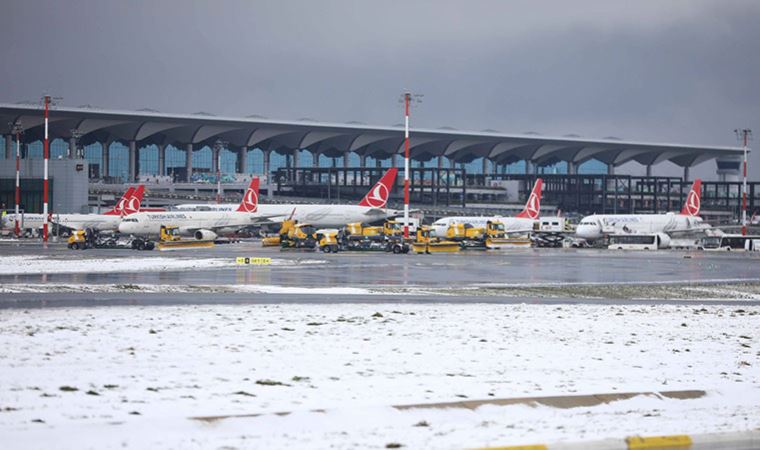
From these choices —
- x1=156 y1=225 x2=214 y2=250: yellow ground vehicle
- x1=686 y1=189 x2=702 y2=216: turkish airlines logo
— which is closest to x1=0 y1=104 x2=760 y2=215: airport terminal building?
x1=686 y1=189 x2=702 y2=216: turkish airlines logo

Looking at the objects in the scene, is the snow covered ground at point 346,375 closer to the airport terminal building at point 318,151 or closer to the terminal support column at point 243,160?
the airport terminal building at point 318,151

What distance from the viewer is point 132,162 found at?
15138 cm

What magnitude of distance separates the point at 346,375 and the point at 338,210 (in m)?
93.6

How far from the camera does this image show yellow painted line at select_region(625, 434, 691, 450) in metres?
9.91

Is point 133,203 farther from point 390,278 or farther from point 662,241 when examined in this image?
point 390,278

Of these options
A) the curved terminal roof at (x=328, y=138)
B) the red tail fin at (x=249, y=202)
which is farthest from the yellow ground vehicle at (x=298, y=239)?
the curved terminal roof at (x=328, y=138)

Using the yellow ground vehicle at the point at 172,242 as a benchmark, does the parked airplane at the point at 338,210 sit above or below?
above

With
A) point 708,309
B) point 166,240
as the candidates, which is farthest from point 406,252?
point 708,309

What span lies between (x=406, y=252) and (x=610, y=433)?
2201 inches

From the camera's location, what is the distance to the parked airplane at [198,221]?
7719cm

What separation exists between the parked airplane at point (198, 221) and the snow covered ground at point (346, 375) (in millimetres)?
57484

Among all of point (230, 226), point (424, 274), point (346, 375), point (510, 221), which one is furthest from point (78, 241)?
point (346, 375)

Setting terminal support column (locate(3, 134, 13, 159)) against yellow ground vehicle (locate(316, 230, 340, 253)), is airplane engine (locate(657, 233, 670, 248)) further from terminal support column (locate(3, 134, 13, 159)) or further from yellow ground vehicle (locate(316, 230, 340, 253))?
terminal support column (locate(3, 134, 13, 159))

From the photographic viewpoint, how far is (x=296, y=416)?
34.7 feet
